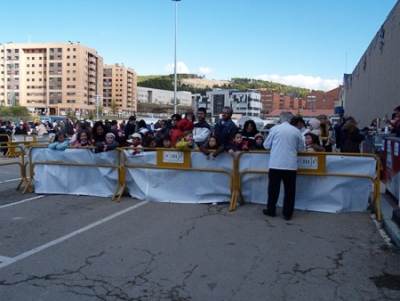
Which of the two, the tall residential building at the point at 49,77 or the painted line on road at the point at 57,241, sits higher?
the tall residential building at the point at 49,77

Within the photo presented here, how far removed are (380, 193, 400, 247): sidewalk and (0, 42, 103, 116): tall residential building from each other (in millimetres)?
128339

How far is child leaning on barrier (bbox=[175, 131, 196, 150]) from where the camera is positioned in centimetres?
846

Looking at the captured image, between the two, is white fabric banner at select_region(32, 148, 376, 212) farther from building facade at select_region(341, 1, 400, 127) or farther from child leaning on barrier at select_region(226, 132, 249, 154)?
building facade at select_region(341, 1, 400, 127)

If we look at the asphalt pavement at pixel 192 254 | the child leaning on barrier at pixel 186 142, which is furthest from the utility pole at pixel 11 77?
the asphalt pavement at pixel 192 254

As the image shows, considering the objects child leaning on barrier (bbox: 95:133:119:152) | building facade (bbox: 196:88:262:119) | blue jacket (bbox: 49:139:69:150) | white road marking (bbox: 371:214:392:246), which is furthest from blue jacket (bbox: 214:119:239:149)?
building facade (bbox: 196:88:262:119)

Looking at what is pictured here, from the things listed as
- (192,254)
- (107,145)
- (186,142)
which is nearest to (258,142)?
(186,142)

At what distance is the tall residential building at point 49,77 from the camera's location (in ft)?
→ 429

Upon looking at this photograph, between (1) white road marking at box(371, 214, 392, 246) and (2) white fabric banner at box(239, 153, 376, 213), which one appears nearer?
(1) white road marking at box(371, 214, 392, 246)

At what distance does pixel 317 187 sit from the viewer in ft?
26.0

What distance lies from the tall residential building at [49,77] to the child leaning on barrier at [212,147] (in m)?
127

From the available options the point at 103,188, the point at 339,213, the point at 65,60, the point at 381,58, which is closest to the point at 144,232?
the point at 103,188

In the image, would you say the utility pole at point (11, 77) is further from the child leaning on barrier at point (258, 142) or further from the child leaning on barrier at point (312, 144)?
the child leaning on barrier at point (312, 144)

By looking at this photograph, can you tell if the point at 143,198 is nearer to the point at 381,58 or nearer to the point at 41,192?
the point at 41,192

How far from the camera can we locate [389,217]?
7.00 meters
